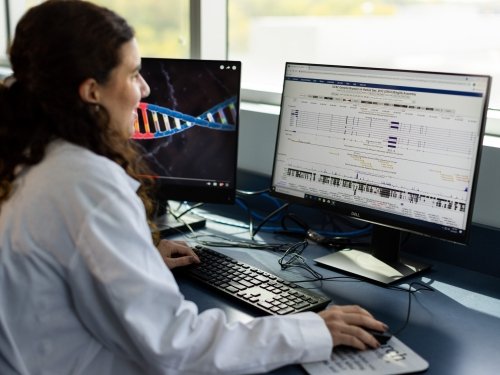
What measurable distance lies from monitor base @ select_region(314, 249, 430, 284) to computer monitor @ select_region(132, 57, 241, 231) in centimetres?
36

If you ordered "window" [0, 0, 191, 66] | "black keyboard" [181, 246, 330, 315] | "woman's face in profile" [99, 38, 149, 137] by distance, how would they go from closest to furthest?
"woman's face in profile" [99, 38, 149, 137] → "black keyboard" [181, 246, 330, 315] → "window" [0, 0, 191, 66]

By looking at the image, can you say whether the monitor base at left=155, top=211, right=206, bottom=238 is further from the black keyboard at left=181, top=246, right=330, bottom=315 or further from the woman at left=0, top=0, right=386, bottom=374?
the woman at left=0, top=0, right=386, bottom=374

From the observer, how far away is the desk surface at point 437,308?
3.78ft

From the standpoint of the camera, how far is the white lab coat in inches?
38.5

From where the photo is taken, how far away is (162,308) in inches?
39.6

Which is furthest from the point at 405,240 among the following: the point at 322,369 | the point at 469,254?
the point at 322,369

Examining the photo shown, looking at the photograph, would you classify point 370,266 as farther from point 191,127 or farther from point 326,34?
point 326,34

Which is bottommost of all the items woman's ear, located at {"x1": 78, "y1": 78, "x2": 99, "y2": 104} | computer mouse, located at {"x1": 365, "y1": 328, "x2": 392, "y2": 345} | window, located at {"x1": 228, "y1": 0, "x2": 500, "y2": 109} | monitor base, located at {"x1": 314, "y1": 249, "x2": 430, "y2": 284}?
computer mouse, located at {"x1": 365, "y1": 328, "x2": 392, "y2": 345}

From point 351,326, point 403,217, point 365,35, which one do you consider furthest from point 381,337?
point 365,35

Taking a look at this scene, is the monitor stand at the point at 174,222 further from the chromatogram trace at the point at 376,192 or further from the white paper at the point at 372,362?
the white paper at the point at 372,362

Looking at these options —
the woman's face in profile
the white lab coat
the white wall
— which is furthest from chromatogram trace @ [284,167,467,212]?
the woman's face in profile

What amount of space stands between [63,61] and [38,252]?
31 cm

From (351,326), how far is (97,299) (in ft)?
1.48

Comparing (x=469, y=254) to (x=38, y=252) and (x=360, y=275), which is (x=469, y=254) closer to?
(x=360, y=275)
